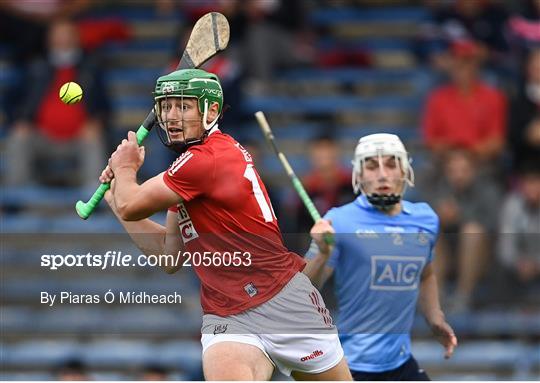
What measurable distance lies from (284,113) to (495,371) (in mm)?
2693

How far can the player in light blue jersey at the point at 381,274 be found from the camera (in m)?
6.91

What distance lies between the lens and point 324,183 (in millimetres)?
9570

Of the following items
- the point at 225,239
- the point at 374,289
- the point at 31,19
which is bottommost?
the point at 374,289

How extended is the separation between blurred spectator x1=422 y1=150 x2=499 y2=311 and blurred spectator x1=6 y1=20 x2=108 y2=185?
233cm

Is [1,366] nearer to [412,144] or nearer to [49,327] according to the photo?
[49,327]

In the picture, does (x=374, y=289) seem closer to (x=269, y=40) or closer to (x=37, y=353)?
Result: (x=37, y=353)

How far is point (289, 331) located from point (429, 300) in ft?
3.69

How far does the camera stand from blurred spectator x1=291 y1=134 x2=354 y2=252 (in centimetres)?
926

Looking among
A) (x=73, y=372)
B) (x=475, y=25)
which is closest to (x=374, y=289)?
(x=73, y=372)

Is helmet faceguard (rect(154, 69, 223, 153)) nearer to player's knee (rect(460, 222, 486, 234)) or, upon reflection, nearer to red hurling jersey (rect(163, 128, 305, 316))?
red hurling jersey (rect(163, 128, 305, 316))

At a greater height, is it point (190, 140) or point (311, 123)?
point (190, 140)

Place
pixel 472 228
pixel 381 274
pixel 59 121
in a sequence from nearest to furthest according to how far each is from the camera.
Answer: pixel 381 274, pixel 472 228, pixel 59 121

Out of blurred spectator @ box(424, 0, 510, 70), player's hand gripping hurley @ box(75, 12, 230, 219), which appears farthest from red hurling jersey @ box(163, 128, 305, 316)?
blurred spectator @ box(424, 0, 510, 70)

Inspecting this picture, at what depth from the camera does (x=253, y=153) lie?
9.88 m
